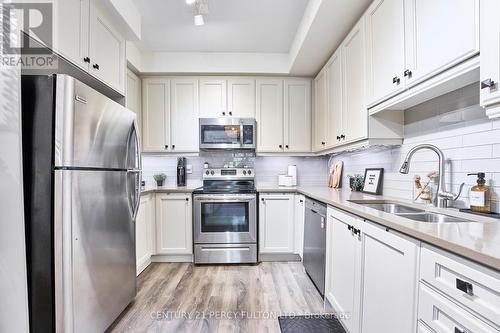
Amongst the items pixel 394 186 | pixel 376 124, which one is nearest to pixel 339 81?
pixel 376 124

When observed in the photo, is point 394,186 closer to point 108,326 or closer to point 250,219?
point 250,219

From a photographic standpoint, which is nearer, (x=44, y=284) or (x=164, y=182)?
(x=44, y=284)

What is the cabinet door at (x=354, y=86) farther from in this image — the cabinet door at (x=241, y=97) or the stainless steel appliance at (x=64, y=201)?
the stainless steel appliance at (x=64, y=201)

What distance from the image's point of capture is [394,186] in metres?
1.98

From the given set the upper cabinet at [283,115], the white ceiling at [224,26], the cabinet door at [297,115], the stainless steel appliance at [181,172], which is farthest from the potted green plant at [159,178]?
the cabinet door at [297,115]

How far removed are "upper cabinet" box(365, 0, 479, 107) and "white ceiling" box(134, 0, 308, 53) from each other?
871 mm

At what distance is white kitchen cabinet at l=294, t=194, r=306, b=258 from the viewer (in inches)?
107

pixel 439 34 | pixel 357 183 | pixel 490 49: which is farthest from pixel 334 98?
pixel 490 49

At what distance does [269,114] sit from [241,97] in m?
0.44

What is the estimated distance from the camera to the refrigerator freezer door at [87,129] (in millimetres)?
1240

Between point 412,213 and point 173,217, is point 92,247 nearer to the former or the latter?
point 173,217

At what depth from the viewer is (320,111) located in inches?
119

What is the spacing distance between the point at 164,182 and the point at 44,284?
2.25 meters

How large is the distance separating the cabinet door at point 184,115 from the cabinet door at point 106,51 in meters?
1.00
